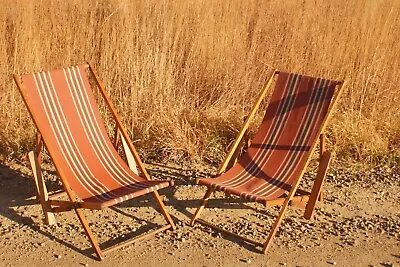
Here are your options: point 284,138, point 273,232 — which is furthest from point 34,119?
point 284,138

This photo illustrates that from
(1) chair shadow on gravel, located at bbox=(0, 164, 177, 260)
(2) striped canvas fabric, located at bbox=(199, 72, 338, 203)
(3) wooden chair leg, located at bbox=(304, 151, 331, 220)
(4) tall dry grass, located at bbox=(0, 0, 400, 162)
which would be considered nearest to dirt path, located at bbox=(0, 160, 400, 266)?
(1) chair shadow on gravel, located at bbox=(0, 164, 177, 260)

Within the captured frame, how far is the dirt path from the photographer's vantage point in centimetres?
450

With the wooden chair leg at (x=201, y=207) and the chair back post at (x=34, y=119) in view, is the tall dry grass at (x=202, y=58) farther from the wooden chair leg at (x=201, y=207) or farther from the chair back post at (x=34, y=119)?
the chair back post at (x=34, y=119)

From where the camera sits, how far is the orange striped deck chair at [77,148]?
4699mm

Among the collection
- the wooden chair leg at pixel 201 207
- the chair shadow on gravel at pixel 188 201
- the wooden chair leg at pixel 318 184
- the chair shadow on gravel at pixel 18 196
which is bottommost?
the chair shadow on gravel at pixel 18 196

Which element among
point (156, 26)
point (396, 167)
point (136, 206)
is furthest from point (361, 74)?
point (136, 206)

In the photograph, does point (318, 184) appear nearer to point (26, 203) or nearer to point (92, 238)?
point (92, 238)

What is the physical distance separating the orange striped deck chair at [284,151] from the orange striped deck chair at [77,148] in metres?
0.59

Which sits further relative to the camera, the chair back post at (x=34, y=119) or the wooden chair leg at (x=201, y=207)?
the wooden chair leg at (x=201, y=207)

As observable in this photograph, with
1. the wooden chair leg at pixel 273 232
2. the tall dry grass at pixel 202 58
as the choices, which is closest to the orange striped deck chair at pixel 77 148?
the wooden chair leg at pixel 273 232

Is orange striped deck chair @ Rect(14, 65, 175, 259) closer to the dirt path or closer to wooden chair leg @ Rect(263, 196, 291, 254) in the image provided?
the dirt path

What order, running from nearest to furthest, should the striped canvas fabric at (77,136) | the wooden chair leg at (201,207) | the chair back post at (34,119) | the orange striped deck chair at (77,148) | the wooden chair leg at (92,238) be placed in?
the wooden chair leg at (92,238), the chair back post at (34,119), the orange striped deck chair at (77,148), the striped canvas fabric at (77,136), the wooden chair leg at (201,207)

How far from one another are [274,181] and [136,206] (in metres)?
1.12

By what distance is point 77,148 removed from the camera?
5133mm
